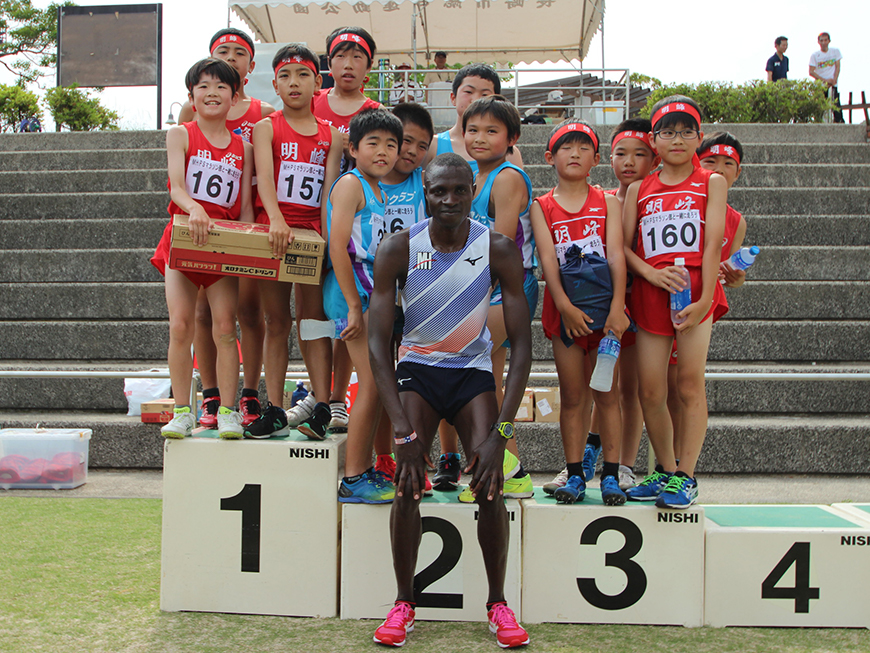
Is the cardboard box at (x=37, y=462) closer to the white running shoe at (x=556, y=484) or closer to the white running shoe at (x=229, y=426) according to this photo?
the white running shoe at (x=229, y=426)

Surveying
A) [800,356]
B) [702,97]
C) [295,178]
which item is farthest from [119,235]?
[702,97]

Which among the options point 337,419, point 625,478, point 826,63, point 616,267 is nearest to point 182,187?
point 337,419

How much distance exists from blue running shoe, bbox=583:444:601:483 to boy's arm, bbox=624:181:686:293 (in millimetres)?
896

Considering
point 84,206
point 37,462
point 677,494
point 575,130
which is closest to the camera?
point 677,494

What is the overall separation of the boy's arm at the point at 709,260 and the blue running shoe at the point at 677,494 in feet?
2.17

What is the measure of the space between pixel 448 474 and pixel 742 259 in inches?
68.5

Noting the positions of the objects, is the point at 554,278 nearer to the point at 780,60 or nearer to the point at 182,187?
the point at 182,187

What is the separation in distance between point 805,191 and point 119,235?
8.02m

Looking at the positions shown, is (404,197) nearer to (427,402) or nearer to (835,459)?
(427,402)

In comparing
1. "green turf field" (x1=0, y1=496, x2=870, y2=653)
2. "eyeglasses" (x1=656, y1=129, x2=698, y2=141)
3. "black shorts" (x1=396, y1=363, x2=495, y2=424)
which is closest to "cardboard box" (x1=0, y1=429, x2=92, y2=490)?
"green turf field" (x1=0, y1=496, x2=870, y2=653)

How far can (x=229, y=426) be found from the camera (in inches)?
130

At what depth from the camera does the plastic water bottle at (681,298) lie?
3326 mm

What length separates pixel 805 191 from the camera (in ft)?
29.0

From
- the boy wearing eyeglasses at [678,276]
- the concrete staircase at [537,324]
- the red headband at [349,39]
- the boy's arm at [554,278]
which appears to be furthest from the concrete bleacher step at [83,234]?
the boy wearing eyeglasses at [678,276]
